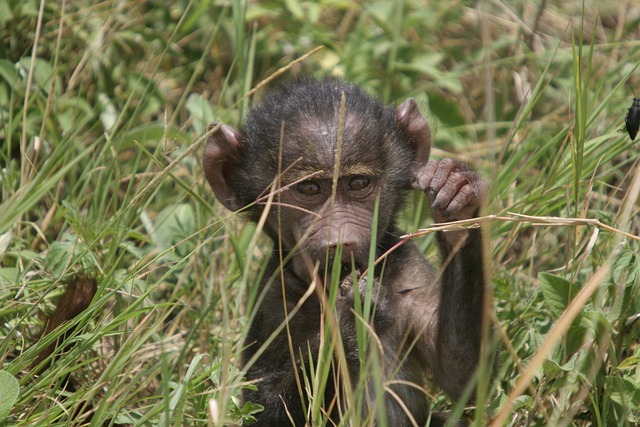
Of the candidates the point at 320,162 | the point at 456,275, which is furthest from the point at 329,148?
the point at 456,275

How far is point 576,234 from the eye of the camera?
413cm

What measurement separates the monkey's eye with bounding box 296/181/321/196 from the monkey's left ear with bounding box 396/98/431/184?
1.80ft

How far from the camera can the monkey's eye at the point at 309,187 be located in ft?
13.7

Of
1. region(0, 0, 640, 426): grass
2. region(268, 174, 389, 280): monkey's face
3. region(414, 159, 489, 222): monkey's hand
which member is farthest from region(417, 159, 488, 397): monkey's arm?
region(268, 174, 389, 280): monkey's face

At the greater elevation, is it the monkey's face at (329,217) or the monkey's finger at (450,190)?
the monkey's finger at (450,190)

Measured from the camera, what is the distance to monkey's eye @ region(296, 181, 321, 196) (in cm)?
418

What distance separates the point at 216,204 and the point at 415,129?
5.13 feet

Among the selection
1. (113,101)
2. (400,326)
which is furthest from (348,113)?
(113,101)

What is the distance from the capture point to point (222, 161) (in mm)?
4480

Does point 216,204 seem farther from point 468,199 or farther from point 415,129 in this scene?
point 468,199

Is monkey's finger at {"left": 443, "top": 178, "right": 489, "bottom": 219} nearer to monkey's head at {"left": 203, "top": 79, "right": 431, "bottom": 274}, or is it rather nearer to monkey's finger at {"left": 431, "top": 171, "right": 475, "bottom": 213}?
monkey's finger at {"left": 431, "top": 171, "right": 475, "bottom": 213}

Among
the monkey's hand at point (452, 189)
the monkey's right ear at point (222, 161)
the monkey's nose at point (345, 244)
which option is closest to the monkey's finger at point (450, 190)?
the monkey's hand at point (452, 189)

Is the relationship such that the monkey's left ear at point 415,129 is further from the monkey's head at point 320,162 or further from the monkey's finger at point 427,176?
the monkey's finger at point 427,176

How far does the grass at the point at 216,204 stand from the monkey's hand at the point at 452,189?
8.9 inches
